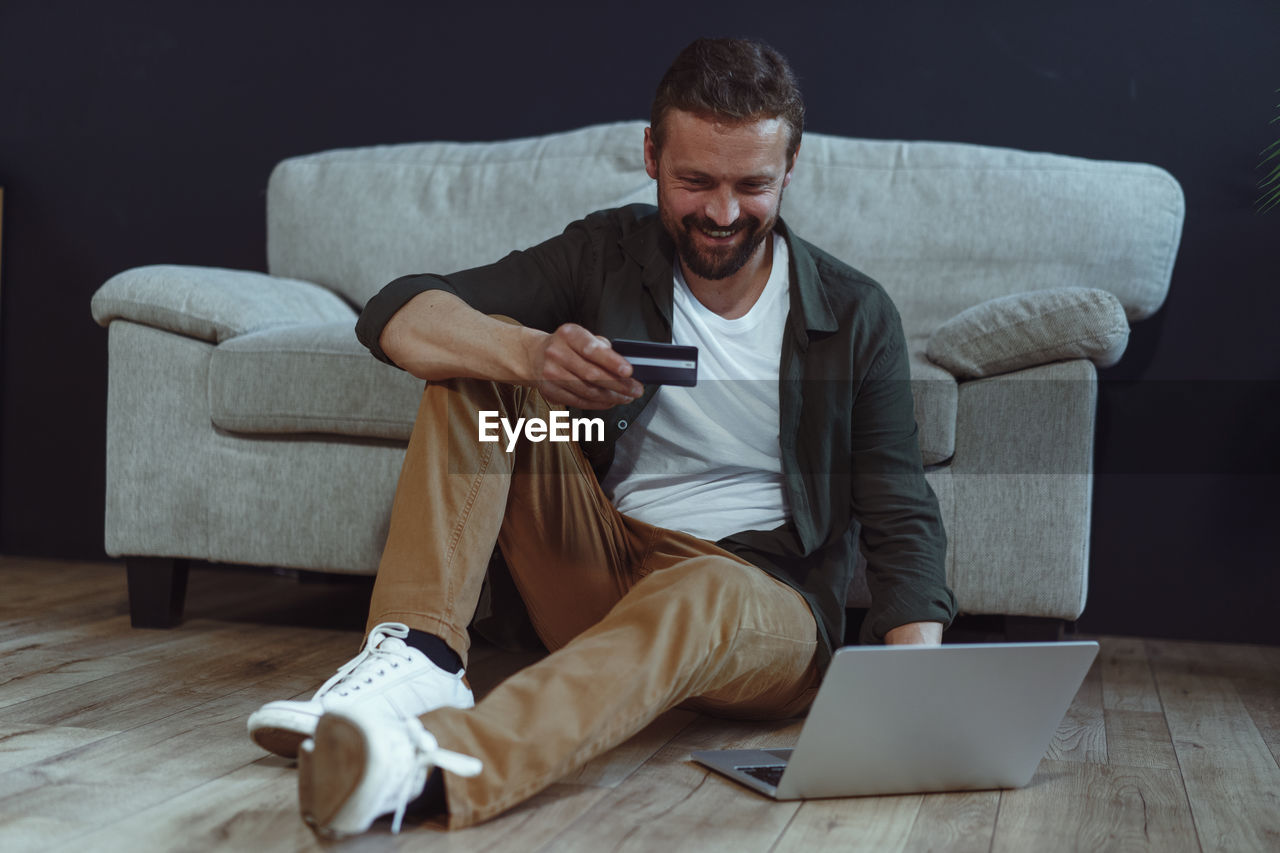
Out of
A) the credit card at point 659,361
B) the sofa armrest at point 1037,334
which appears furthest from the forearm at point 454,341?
the sofa armrest at point 1037,334

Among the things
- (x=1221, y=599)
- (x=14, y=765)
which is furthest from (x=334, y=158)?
(x=1221, y=599)

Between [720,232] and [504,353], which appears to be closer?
[504,353]

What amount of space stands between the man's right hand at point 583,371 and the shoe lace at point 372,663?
305 mm

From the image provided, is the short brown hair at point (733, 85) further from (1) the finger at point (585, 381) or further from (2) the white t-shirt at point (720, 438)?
(1) the finger at point (585, 381)

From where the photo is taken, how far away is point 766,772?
126cm

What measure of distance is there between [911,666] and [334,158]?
2008 mm

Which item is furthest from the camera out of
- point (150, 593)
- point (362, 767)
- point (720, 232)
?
point (150, 593)

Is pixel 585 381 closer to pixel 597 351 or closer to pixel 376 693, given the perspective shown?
pixel 597 351

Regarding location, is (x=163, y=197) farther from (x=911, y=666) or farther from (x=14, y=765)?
(x=911, y=666)

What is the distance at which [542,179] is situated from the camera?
98.8 inches

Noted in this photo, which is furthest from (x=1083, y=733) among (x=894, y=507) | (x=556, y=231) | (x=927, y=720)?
(x=556, y=231)

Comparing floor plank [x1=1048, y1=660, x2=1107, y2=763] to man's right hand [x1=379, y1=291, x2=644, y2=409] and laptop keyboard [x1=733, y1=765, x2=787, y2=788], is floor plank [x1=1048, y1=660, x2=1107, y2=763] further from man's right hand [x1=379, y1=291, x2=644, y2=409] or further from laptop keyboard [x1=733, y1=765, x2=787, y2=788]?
man's right hand [x1=379, y1=291, x2=644, y2=409]

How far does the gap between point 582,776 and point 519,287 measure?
24.9 inches

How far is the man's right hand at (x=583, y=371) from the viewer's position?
1.20 m
